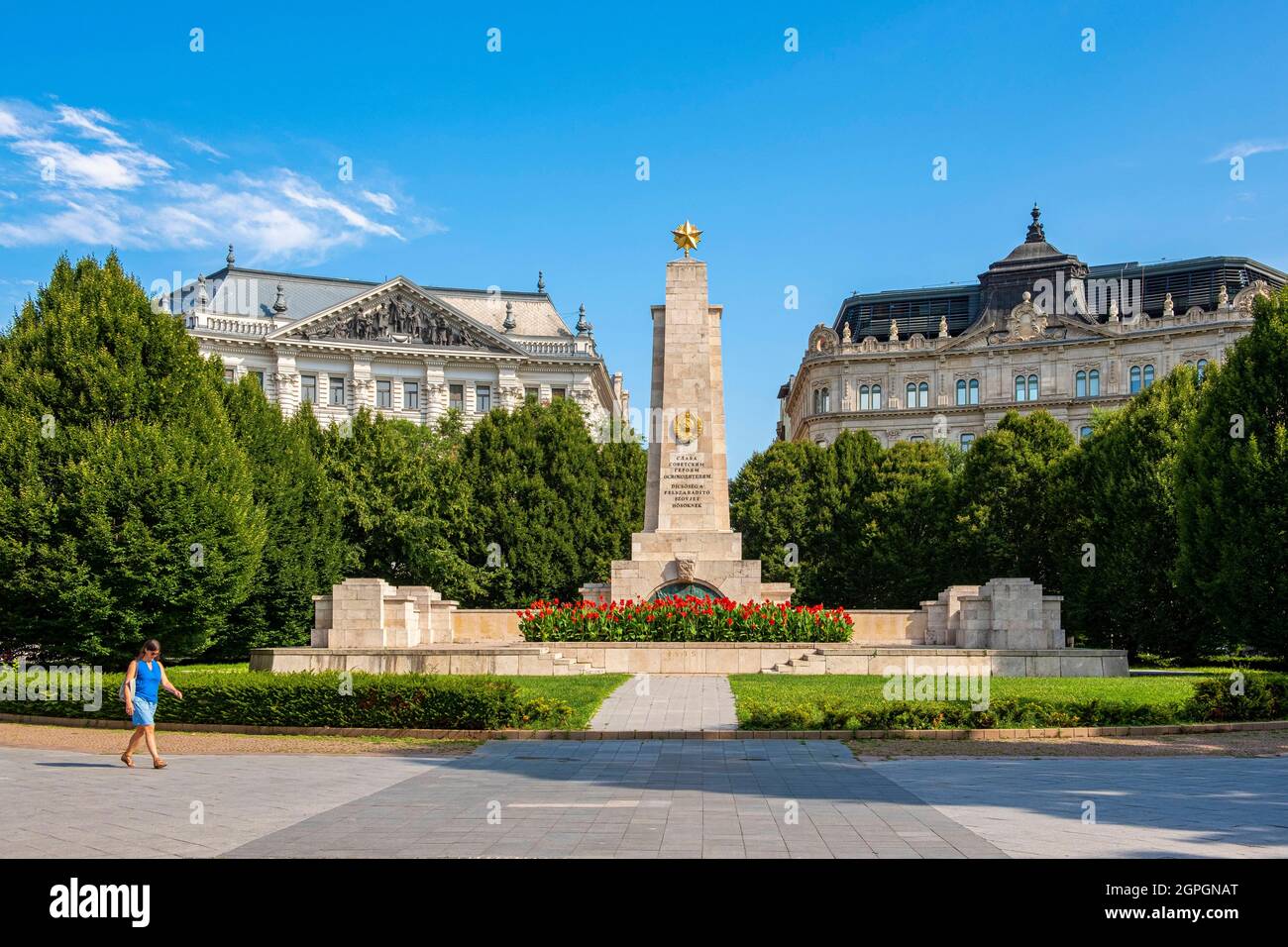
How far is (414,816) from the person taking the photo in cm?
1272

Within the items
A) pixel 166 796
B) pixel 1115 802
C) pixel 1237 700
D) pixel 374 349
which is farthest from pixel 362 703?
pixel 374 349

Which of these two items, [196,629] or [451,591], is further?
[451,591]

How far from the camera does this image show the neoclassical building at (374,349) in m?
88.9

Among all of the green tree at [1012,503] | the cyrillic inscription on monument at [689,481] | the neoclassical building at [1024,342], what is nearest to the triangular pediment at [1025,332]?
the neoclassical building at [1024,342]

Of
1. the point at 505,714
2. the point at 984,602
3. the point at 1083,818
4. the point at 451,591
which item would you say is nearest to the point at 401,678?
the point at 505,714

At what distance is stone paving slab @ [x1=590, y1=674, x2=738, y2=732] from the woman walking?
7349 millimetres

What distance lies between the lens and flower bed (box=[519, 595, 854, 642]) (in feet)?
110

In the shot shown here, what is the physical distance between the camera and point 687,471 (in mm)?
38406

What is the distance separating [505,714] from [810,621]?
14458 millimetres

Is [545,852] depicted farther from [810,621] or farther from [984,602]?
[984,602]

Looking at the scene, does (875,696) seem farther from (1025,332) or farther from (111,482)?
(1025,332)

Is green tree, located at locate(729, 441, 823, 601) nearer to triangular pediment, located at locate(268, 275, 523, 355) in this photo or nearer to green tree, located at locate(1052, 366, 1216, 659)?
green tree, located at locate(1052, 366, 1216, 659)

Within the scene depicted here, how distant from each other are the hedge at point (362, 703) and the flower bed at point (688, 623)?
35.6ft

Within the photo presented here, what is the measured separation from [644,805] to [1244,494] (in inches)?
1002
